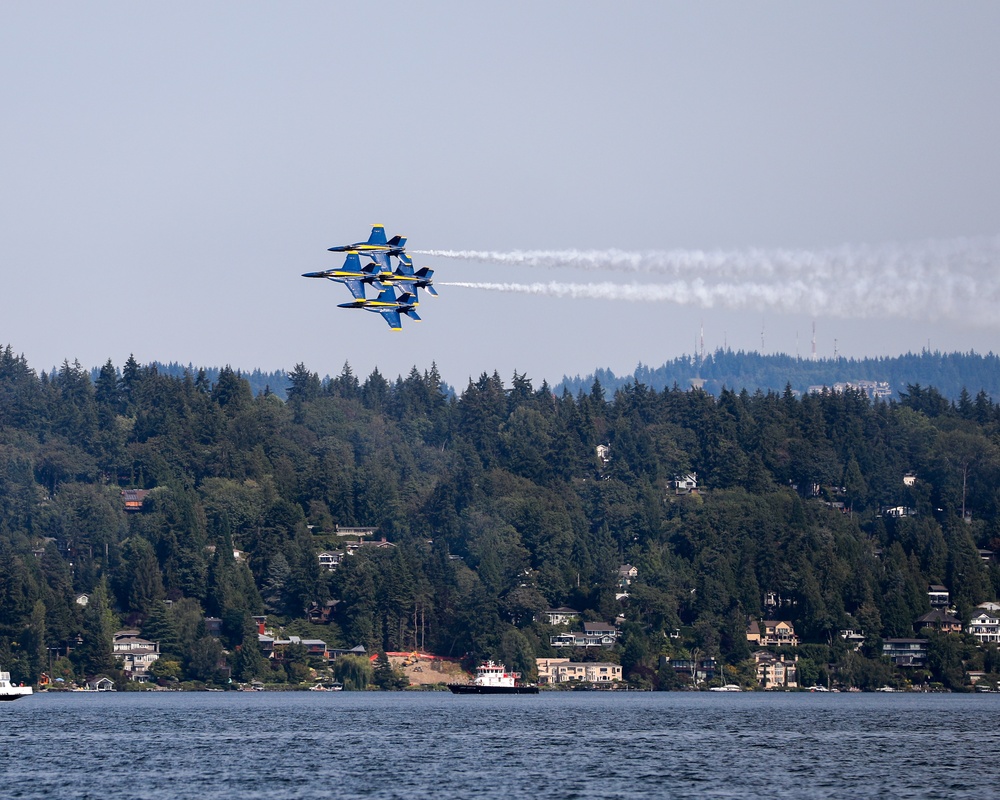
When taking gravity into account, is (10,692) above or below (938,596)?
below

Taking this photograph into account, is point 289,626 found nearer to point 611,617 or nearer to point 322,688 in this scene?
point 322,688

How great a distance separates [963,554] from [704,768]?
114906 millimetres

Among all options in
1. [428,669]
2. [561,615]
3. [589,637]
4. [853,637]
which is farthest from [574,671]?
[853,637]

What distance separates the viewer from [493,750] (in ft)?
321

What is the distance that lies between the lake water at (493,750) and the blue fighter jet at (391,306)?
21890mm

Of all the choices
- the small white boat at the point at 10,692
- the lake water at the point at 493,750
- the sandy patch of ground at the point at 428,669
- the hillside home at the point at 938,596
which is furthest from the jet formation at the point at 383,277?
the hillside home at the point at 938,596

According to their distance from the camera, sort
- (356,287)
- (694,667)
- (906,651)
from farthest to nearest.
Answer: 1. (694,667)
2. (906,651)
3. (356,287)

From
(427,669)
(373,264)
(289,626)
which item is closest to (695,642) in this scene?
(427,669)

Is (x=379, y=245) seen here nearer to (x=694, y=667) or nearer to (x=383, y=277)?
(x=383, y=277)

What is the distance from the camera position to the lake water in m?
80.7

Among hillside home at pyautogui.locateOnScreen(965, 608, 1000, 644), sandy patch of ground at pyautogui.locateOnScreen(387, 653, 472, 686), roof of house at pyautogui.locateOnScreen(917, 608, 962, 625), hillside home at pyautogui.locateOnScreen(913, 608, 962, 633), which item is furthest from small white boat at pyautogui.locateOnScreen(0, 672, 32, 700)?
hillside home at pyautogui.locateOnScreen(965, 608, 1000, 644)

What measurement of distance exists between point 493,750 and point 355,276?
83.4 feet

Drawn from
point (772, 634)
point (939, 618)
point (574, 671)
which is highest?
point (939, 618)

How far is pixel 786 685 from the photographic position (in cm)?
17888
